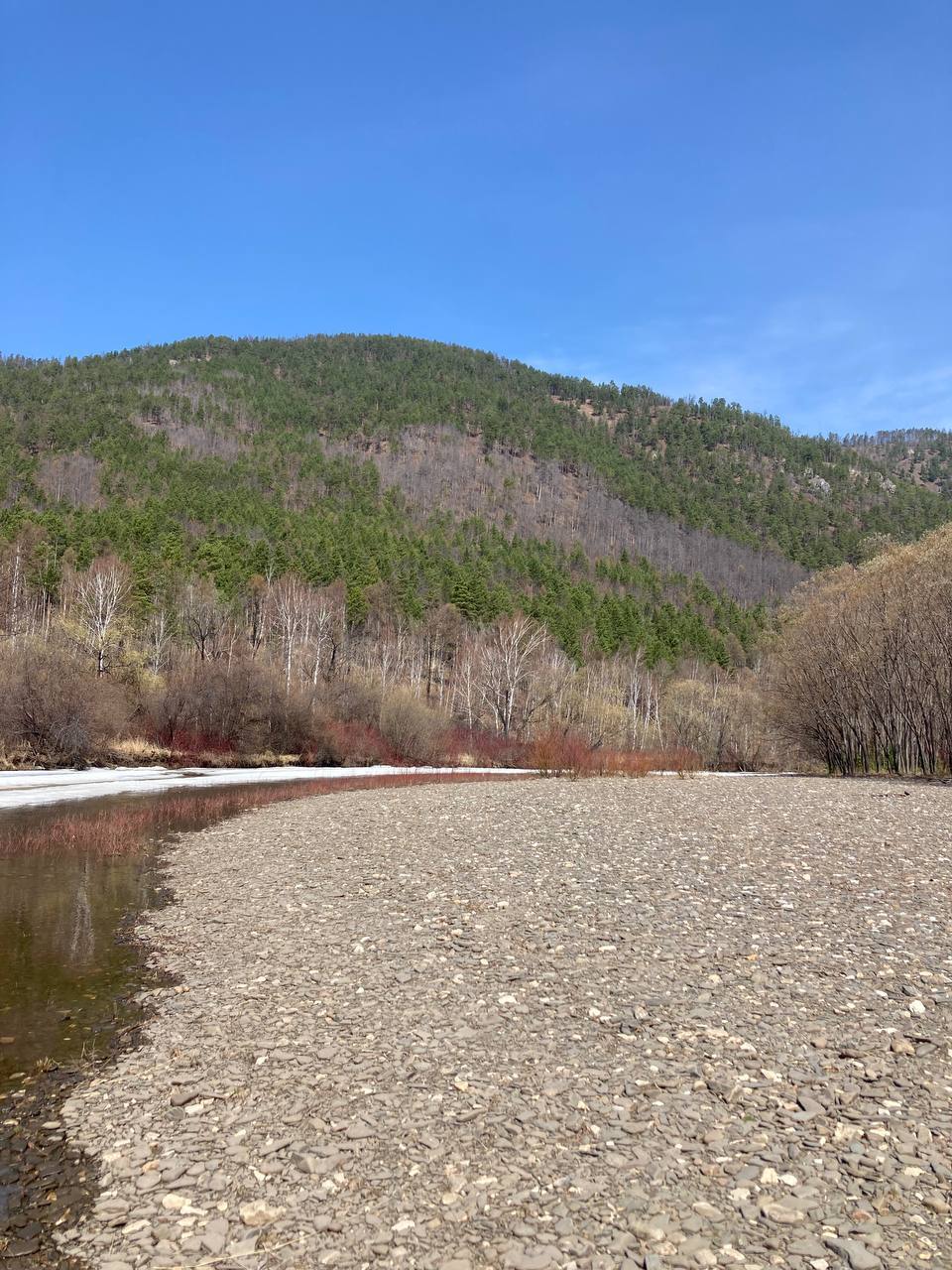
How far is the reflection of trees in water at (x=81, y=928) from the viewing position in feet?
31.5

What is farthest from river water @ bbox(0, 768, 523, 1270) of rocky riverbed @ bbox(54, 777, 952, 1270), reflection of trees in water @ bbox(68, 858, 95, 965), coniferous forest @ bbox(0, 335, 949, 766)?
coniferous forest @ bbox(0, 335, 949, 766)

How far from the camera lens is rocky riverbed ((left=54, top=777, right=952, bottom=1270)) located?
4371 millimetres

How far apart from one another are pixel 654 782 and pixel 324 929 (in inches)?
1014

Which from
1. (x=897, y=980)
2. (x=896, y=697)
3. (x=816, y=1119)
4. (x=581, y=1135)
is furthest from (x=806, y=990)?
(x=896, y=697)

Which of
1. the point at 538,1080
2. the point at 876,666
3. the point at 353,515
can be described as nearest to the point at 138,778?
the point at 538,1080

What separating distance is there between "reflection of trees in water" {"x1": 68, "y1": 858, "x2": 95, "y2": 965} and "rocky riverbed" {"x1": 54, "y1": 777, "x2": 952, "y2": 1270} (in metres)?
0.86

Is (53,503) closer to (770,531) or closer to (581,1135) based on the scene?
(581,1135)

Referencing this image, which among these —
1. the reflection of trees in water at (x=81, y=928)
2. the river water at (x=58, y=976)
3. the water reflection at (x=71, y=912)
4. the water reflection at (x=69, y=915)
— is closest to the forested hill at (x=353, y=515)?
the water reflection at (x=71, y=912)

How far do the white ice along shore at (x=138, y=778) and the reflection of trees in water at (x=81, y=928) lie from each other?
40.6ft

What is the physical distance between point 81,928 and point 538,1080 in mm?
7696

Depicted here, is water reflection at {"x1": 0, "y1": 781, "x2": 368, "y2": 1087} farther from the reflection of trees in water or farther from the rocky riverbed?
the rocky riverbed

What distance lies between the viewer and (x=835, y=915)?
34.3 ft

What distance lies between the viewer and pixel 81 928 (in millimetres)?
10750

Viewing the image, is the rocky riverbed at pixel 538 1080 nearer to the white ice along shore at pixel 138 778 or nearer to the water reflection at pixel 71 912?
the water reflection at pixel 71 912
